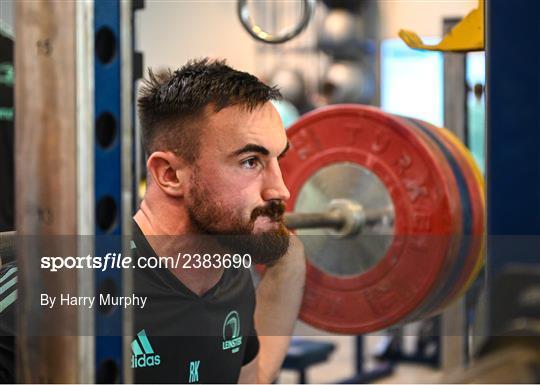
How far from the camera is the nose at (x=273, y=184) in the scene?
1.22 m

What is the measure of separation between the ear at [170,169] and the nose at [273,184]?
0.12 meters

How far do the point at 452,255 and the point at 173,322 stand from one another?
0.53m

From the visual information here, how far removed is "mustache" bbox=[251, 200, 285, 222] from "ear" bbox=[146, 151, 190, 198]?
4.1 inches

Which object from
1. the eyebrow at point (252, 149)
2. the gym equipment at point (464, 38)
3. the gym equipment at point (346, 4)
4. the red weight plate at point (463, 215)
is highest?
the gym equipment at point (346, 4)

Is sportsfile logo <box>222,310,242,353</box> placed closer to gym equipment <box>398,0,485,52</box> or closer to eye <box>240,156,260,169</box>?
eye <box>240,156,260,169</box>

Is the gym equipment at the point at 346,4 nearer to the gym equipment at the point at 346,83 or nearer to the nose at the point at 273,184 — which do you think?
the gym equipment at the point at 346,83

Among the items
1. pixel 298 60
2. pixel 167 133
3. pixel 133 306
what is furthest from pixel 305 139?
pixel 298 60

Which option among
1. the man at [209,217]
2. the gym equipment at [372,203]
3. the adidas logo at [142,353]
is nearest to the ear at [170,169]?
the man at [209,217]

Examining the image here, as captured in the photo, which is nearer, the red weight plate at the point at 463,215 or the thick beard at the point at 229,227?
the thick beard at the point at 229,227

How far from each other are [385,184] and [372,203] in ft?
0.16

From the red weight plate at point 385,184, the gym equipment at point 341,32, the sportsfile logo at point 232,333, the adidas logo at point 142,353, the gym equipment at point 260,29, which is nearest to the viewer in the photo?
the adidas logo at point 142,353

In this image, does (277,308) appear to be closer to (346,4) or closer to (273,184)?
(273,184)

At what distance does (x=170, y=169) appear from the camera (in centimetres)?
117

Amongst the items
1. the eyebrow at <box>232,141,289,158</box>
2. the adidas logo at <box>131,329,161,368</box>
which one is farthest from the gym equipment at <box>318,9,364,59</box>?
the adidas logo at <box>131,329,161,368</box>
